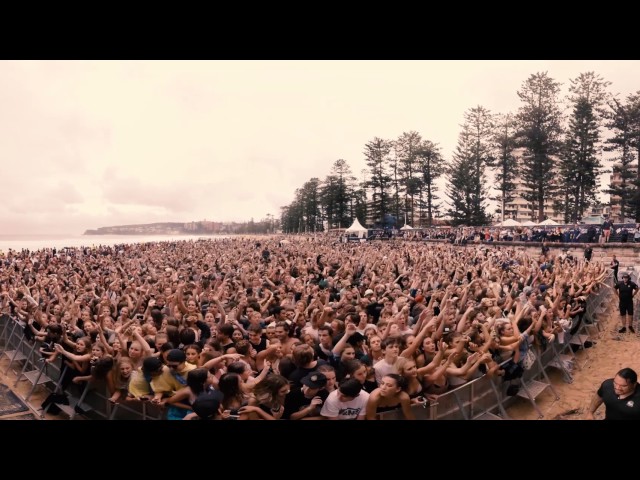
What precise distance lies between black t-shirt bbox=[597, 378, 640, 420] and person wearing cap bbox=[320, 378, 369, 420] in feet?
8.53

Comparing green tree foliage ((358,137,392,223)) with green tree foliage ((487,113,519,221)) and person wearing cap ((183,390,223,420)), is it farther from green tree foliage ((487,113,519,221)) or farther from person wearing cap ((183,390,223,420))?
person wearing cap ((183,390,223,420))

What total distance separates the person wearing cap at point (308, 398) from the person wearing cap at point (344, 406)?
0.11 m

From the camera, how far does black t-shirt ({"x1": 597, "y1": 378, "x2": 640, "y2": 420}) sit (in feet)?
13.0

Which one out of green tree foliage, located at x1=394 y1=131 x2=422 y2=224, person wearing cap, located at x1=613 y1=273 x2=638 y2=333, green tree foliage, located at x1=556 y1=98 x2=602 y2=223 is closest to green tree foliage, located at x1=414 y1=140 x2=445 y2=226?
green tree foliage, located at x1=394 y1=131 x2=422 y2=224

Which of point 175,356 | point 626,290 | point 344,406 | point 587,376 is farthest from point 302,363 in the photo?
point 626,290

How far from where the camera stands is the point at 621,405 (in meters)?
4.03

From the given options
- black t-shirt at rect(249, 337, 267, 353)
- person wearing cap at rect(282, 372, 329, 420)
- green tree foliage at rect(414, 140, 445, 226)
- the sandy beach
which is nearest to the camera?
person wearing cap at rect(282, 372, 329, 420)

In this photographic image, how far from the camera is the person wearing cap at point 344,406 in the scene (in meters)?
3.75

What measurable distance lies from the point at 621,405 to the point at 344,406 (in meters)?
2.87

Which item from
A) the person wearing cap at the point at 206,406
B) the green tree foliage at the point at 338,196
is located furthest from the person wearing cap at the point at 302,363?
the green tree foliage at the point at 338,196

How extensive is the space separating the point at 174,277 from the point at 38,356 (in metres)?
5.81

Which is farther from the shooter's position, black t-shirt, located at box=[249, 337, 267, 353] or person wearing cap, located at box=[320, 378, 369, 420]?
black t-shirt, located at box=[249, 337, 267, 353]

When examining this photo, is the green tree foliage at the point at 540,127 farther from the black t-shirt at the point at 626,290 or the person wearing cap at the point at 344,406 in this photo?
the person wearing cap at the point at 344,406

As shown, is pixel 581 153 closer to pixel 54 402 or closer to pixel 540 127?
pixel 540 127
